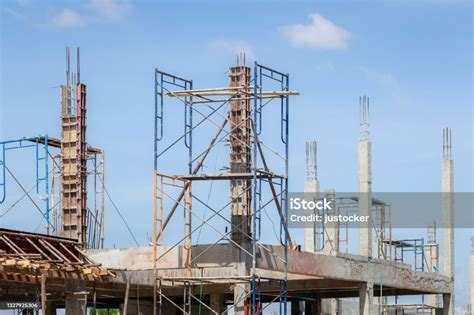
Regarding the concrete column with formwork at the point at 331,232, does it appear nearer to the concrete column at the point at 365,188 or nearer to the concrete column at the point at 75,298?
the concrete column at the point at 365,188

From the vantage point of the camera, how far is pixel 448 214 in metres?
46.2

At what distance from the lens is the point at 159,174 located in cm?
3072

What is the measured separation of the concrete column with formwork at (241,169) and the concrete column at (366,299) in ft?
15.6

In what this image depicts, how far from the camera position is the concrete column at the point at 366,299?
36.8 m

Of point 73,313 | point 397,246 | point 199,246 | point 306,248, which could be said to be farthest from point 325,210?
point 73,313

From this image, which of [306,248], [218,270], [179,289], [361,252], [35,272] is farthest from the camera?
[306,248]

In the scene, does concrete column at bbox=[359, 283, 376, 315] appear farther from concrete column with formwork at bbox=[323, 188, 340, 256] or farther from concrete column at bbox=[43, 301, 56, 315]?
concrete column at bbox=[43, 301, 56, 315]

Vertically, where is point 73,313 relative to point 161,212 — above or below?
below

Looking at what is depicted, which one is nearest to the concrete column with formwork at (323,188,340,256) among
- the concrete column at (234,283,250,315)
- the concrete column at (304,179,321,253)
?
the concrete column at (304,179,321,253)

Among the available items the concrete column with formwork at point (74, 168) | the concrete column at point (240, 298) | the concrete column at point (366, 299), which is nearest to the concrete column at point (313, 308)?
the concrete column at point (366, 299)

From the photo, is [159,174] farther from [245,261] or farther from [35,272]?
[35,272]

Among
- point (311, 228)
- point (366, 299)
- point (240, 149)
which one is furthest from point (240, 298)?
point (311, 228)

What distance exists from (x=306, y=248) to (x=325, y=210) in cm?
189

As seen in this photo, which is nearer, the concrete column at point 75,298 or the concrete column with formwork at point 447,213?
the concrete column at point 75,298
